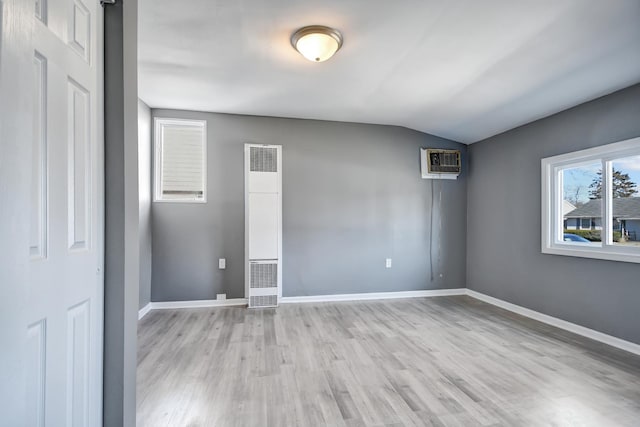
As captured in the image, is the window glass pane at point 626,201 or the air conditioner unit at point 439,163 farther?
the air conditioner unit at point 439,163

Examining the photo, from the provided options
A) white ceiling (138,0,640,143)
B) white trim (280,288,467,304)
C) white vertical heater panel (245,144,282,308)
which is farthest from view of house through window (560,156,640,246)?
white vertical heater panel (245,144,282,308)

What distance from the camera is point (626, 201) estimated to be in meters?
2.66

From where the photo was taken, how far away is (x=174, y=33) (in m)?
2.09

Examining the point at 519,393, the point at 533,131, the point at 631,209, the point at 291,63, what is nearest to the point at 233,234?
the point at 291,63

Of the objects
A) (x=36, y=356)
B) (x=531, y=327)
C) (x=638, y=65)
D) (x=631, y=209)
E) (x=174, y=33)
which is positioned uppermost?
(x=174, y=33)

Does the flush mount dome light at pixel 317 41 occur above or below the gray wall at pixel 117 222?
above

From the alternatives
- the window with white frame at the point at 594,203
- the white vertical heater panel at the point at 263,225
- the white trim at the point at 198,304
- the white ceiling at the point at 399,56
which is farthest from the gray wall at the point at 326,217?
the window with white frame at the point at 594,203

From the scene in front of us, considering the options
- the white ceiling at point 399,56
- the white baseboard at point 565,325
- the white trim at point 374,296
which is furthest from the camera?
the white trim at point 374,296

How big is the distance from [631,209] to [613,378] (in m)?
1.56

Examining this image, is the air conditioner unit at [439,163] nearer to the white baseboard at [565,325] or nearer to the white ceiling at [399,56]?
the white ceiling at [399,56]

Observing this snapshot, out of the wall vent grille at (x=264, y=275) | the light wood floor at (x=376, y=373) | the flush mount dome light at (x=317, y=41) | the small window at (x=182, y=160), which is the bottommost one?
the light wood floor at (x=376, y=373)

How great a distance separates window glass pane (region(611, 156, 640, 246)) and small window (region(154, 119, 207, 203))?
4.59m

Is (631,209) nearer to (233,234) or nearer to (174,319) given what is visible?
(233,234)

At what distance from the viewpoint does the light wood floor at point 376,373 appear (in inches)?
67.0
